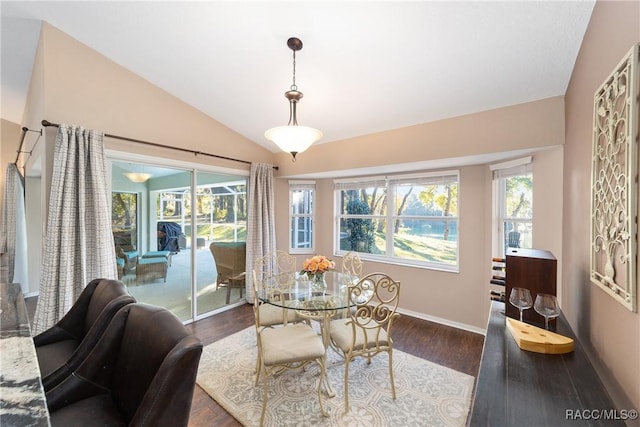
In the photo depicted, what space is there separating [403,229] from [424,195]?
0.58 m

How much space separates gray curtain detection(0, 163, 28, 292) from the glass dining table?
3.96 m

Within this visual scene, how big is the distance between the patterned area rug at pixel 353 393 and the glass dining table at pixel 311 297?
22cm

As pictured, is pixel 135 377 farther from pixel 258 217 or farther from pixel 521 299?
pixel 258 217

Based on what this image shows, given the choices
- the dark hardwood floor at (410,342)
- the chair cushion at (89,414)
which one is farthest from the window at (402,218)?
the chair cushion at (89,414)

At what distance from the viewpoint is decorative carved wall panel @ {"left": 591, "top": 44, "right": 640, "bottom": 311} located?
0.95 meters

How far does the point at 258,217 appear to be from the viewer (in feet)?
13.2

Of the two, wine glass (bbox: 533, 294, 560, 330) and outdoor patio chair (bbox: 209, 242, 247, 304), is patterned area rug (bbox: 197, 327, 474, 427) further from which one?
outdoor patio chair (bbox: 209, 242, 247, 304)

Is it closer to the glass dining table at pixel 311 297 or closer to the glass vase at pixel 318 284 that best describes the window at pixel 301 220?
the glass dining table at pixel 311 297

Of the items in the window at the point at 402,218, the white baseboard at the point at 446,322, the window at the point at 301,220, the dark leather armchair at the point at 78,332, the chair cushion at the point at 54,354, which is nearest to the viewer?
the dark leather armchair at the point at 78,332

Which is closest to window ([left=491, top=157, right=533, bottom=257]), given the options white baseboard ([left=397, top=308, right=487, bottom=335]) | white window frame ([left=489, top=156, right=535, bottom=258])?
white window frame ([left=489, top=156, right=535, bottom=258])

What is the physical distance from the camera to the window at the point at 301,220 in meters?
4.61

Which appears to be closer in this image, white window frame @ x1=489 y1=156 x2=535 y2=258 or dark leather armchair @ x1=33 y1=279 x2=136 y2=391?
dark leather armchair @ x1=33 y1=279 x2=136 y2=391

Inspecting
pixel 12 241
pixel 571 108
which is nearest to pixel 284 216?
pixel 571 108

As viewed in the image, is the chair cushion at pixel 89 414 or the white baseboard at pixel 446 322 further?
the white baseboard at pixel 446 322
